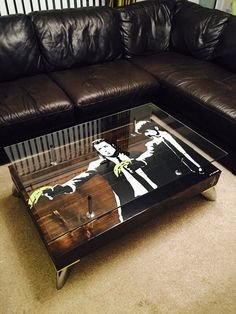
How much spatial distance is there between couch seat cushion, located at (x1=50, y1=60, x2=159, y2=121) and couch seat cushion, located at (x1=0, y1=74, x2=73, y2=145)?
105 millimetres

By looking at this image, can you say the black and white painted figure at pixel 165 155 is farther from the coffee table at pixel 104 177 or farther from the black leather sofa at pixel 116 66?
the black leather sofa at pixel 116 66

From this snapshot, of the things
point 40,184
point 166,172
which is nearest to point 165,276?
point 166,172

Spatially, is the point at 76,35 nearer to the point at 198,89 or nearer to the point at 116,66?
the point at 116,66

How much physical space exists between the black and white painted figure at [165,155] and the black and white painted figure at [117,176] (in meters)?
0.08

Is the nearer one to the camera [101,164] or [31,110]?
[101,164]

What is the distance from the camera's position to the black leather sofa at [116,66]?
6.31 feet

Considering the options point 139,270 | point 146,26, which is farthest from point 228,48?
point 139,270

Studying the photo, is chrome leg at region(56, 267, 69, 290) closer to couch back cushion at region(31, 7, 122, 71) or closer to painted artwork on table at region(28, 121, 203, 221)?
painted artwork on table at region(28, 121, 203, 221)

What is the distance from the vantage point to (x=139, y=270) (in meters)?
1.35

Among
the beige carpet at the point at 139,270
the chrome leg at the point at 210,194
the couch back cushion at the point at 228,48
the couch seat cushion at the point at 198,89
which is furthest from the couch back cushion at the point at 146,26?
the beige carpet at the point at 139,270

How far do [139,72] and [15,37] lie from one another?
3.41ft

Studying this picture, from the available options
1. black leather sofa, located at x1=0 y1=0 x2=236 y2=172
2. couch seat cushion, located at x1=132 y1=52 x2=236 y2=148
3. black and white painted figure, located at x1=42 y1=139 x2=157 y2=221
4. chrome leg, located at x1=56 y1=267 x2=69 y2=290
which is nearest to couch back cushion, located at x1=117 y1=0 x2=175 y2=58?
black leather sofa, located at x1=0 y1=0 x2=236 y2=172

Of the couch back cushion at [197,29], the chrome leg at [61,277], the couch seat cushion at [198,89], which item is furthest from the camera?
the couch back cushion at [197,29]

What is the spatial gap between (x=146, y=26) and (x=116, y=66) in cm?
56
